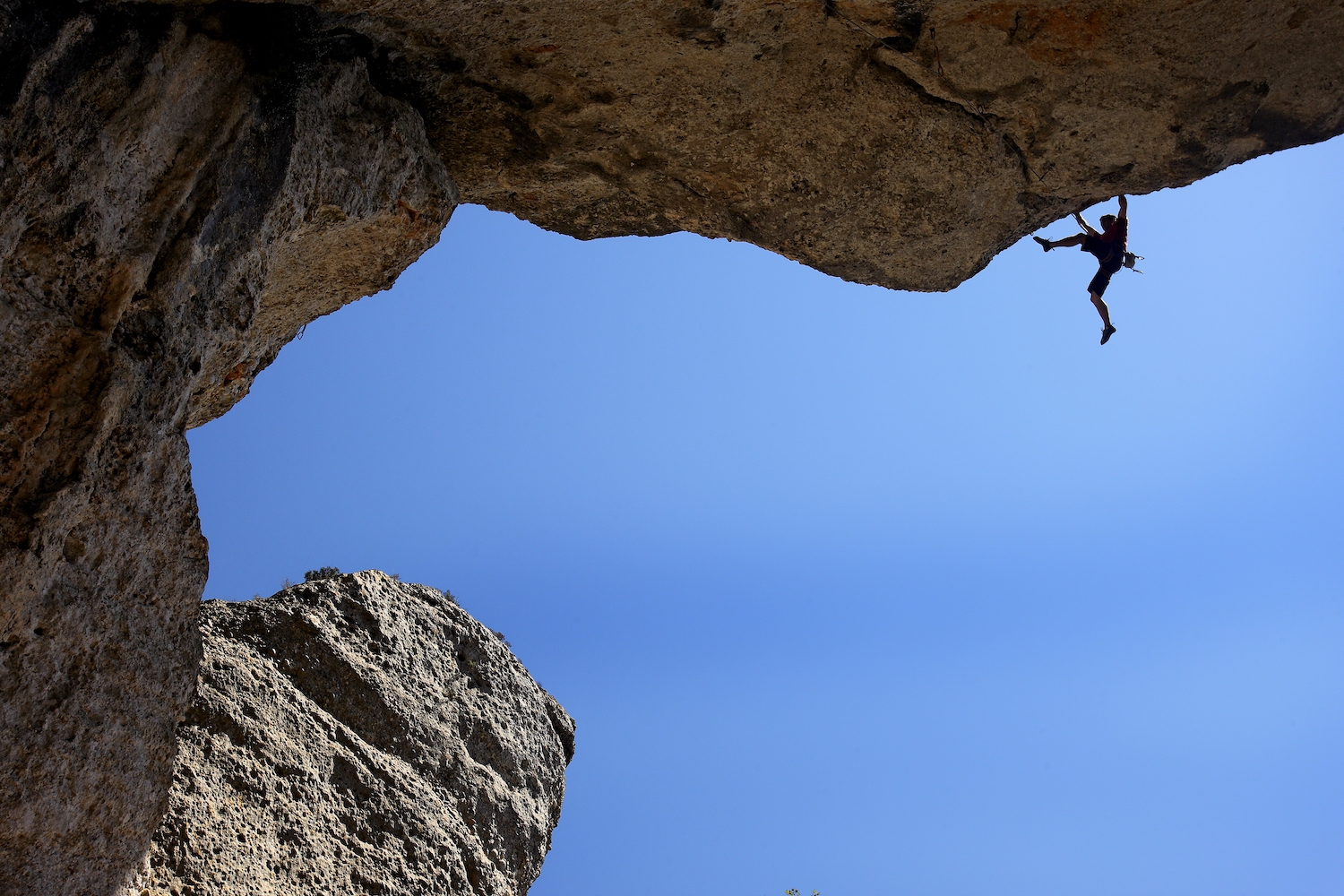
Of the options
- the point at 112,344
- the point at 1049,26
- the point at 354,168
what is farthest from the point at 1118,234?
the point at 112,344

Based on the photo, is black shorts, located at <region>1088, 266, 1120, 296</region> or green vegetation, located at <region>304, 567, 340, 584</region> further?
black shorts, located at <region>1088, 266, 1120, 296</region>

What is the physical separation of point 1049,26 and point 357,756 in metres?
5.29

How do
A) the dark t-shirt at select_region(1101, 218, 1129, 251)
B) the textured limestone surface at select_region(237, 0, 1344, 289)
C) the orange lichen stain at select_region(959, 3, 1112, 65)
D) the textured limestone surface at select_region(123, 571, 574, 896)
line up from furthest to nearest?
the dark t-shirt at select_region(1101, 218, 1129, 251)
the orange lichen stain at select_region(959, 3, 1112, 65)
the textured limestone surface at select_region(237, 0, 1344, 289)
the textured limestone surface at select_region(123, 571, 574, 896)

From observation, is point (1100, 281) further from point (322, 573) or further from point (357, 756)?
point (357, 756)

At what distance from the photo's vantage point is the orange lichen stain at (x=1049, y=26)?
5.09 m

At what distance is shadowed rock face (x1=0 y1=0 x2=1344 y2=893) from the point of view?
337 cm

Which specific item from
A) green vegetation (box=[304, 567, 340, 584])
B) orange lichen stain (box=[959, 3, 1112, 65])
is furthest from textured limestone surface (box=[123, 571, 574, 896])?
orange lichen stain (box=[959, 3, 1112, 65])

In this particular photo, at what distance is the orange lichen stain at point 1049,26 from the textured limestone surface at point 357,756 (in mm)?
4661

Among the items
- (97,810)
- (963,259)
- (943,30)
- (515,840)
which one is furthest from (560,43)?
(515,840)

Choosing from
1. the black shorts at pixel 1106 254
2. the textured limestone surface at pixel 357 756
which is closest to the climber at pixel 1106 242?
the black shorts at pixel 1106 254

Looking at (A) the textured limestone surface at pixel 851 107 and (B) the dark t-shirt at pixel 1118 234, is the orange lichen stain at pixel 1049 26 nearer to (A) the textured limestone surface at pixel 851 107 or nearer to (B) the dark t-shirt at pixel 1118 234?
(A) the textured limestone surface at pixel 851 107

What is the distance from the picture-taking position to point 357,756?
5234 millimetres

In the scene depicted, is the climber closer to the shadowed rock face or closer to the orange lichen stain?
the shadowed rock face

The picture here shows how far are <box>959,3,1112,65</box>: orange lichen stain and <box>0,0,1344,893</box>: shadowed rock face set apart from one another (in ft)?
0.06
